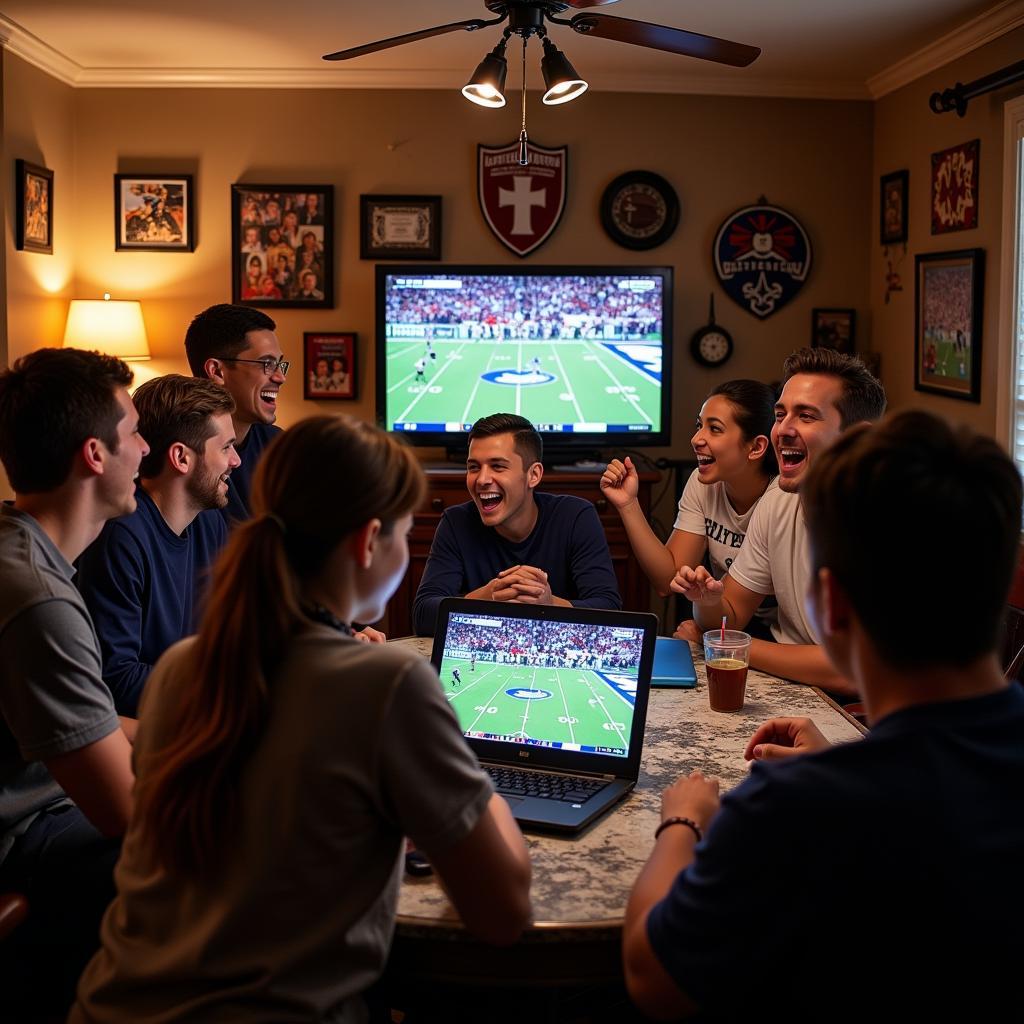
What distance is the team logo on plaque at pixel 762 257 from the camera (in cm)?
546

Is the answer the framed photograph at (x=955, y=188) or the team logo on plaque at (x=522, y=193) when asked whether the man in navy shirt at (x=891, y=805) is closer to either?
the framed photograph at (x=955, y=188)

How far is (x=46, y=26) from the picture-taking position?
4570 millimetres

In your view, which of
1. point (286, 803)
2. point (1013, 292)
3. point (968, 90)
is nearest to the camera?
point (286, 803)

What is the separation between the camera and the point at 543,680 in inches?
73.1

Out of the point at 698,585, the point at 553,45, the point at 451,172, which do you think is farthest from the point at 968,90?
the point at 698,585

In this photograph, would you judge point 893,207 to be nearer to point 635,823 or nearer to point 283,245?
point 283,245

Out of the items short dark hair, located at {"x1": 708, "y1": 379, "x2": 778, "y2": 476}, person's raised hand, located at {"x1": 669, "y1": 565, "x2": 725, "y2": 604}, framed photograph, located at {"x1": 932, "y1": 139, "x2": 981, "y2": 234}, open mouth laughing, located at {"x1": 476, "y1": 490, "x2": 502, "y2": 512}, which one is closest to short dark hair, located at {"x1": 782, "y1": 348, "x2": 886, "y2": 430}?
short dark hair, located at {"x1": 708, "y1": 379, "x2": 778, "y2": 476}

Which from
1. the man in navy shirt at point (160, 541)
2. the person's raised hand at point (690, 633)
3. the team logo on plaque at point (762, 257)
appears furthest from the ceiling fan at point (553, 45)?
the team logo on plaque at point (762, 257)

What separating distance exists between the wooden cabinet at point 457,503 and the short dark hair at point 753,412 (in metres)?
1.73

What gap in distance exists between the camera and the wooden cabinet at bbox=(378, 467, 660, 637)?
494 centimetres

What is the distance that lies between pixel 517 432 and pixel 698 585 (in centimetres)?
75

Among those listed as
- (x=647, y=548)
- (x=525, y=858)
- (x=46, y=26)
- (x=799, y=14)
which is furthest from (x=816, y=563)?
(x=46, y=26)

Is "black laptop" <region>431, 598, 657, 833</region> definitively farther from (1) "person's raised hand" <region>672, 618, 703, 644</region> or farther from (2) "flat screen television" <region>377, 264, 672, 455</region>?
(2) "flat screen television" <region>377, 264, 672, 455</region>

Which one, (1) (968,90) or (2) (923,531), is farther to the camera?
(1) (968,90)
